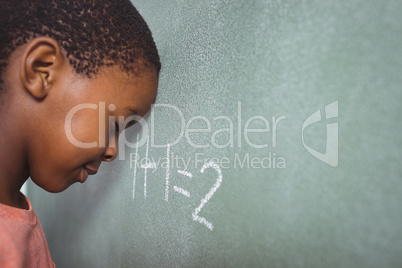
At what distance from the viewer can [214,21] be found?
52 cm

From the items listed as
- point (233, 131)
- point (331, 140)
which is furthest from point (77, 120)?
point (331, 140)

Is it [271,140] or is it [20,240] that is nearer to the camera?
[271,140]

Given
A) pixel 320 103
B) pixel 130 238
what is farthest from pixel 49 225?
pixel 320 103

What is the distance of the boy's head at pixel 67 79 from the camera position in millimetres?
494

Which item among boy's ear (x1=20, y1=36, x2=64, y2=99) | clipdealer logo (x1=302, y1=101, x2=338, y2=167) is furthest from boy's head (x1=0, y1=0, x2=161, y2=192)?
clipdealer logo (x1=302, y1=101, x2=338, y2=167)

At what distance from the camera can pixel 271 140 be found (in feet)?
1.37

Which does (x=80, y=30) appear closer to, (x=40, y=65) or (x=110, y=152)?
(x=40, y=65)

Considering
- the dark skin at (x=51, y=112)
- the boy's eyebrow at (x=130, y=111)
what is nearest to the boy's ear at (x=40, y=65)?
the dark skin at (x=51, y=112)

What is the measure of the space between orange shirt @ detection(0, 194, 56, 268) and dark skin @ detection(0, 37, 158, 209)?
5 centimetres

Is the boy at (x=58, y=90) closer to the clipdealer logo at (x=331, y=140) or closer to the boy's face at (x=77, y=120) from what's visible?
the boy's face at (x=77, y=120)

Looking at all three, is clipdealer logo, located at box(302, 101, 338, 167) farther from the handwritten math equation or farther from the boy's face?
the boy's face

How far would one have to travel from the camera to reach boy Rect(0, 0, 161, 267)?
494 millimetres

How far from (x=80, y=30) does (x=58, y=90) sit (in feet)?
0.36

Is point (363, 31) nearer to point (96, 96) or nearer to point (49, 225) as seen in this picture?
point (96, 96)
